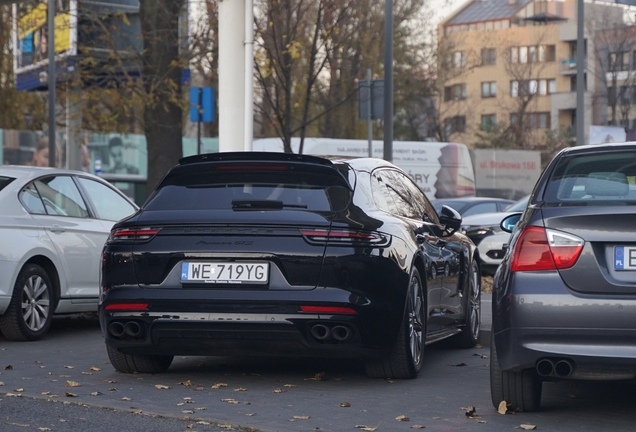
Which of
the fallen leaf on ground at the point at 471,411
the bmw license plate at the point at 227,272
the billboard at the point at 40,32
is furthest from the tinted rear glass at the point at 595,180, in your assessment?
the billboard at the point at 40,32

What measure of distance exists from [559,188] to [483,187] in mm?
37721

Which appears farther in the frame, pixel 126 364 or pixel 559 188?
pixel 126 364

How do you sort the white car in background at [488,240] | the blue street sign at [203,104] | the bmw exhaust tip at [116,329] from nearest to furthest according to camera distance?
the bmw exhaust tip at [116,329]
the white car in background at [488,240]
the blue street sign at [203,104]

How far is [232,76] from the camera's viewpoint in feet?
41.4

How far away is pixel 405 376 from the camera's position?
780 cm

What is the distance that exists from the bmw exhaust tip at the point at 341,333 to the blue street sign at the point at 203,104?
13.2 m

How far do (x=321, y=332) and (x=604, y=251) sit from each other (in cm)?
191

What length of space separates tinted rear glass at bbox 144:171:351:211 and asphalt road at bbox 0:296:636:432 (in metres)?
1.11

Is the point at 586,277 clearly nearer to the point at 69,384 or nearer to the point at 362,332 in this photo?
the point at 362,332

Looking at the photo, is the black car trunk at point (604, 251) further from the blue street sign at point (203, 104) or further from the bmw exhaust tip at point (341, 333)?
the blue street sign at point (203, 104)

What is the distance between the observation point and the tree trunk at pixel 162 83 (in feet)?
61.8

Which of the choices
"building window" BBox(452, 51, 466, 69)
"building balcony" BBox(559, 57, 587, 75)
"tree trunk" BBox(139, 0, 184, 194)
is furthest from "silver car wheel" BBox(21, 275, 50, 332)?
"building balcony" BBox(559, 57, 587, 75)

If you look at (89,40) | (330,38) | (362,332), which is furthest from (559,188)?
(89,40)

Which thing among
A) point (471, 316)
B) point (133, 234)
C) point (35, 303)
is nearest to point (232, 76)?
point (35, 303)
